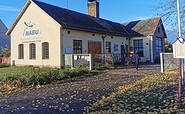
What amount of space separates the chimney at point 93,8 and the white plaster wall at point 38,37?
377 inches

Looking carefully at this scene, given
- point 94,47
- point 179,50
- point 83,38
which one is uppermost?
point 83,38

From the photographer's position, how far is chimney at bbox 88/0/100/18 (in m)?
28.6

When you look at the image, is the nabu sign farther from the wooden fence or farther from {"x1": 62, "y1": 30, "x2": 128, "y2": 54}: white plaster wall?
the wooden fence

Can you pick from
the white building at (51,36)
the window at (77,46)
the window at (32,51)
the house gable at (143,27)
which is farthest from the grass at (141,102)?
the house gable at (143,27)

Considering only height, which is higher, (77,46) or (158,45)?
(158,45)

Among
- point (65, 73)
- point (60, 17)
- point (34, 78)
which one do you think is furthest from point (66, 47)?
point (34, 78)

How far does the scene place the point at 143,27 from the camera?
30234 mm

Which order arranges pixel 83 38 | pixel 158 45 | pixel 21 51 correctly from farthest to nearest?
pixel 158 45 → pixel 21 51 → pixel 83 38

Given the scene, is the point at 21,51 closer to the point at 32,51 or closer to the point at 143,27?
the point at 32,51

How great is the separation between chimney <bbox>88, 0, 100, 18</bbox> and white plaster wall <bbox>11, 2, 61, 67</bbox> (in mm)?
9584

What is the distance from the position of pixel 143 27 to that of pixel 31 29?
15575mm

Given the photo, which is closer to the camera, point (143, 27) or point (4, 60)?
point (4, 60)

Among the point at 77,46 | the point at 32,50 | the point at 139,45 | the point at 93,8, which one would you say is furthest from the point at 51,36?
the point at 139,45

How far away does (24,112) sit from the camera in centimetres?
638
